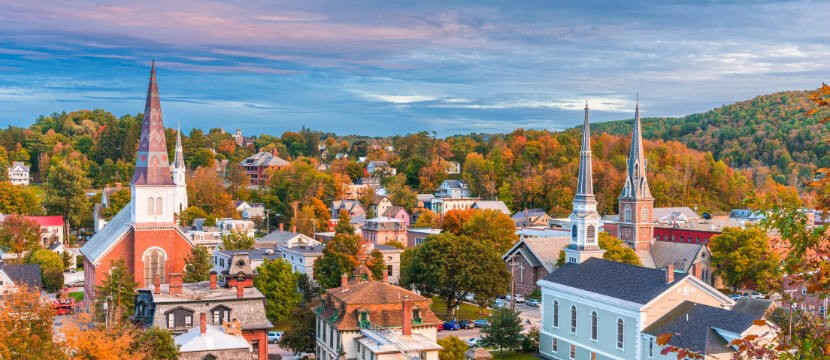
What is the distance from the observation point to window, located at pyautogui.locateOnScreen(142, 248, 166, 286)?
5188cm

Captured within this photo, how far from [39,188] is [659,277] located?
124521 millimetres

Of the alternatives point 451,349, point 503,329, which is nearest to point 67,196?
point 503,329

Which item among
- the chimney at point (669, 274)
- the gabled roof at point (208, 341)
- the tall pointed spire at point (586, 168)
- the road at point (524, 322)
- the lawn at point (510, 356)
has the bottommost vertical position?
the lawn at point (510, 356)

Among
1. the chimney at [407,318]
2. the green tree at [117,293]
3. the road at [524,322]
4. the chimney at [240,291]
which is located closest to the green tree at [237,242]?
the road at [524,322]

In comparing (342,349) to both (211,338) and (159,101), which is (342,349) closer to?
(211,338)

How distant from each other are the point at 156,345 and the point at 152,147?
23245mm

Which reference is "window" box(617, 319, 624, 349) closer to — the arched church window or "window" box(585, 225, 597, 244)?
"window" box(585, 225, 597, 244)

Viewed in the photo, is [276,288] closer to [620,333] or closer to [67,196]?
[620,333]

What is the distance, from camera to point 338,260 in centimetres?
5875

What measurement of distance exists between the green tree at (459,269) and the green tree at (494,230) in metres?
16.9

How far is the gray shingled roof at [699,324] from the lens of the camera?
118 ft

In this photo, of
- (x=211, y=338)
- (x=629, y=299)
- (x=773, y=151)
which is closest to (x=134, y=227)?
(x=211, y=338)

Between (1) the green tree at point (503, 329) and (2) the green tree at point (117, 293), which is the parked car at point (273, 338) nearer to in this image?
(2) the green tree at point (117, 293)

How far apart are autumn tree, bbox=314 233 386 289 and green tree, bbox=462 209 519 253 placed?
22.6 m
